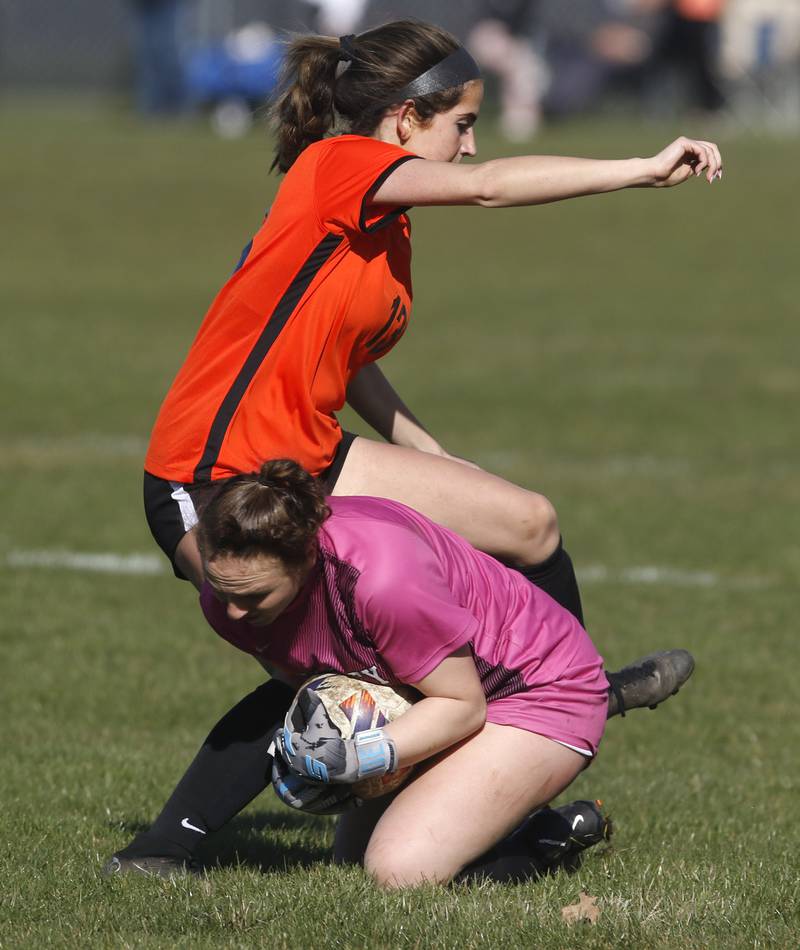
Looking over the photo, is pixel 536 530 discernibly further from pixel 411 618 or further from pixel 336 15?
pixel 336 15

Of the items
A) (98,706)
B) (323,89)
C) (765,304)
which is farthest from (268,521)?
(765,304)

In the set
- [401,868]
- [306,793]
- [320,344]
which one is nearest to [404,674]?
[306,793]

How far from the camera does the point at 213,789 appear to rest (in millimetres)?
4797

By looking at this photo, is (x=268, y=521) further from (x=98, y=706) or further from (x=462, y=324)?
(x=462, y=324)

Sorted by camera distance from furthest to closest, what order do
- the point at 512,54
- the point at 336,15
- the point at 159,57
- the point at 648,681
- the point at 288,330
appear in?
the point at 159,57 < the point at 512,54 < the point at 336,15 < the point at 648,681 < the point at 288,330

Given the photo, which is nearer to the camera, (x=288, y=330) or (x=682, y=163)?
(x=682, y=163)

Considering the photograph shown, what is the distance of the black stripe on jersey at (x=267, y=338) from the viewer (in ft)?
15.4

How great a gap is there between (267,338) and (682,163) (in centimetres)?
118

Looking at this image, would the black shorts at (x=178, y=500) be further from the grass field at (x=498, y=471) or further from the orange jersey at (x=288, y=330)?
the grass field at (x=498, y=471)

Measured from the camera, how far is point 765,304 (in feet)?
57.9

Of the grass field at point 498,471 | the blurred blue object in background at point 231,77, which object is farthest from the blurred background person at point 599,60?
the blurred blue object in background at point 231,77

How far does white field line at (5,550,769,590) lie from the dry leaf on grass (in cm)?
435

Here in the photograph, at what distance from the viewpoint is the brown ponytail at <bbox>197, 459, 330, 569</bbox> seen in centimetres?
419

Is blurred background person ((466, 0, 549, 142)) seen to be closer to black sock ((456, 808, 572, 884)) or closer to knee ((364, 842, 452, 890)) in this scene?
black sock ((456, 808, 572, 884))
